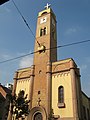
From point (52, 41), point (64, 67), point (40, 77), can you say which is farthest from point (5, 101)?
point (52, 41)

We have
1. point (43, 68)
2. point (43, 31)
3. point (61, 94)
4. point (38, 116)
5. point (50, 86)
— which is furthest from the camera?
point (43, 31)

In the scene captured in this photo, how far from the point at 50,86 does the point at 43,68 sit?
356 cm

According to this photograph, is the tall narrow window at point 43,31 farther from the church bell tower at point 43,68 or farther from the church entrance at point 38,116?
the church entrance at point 38,116

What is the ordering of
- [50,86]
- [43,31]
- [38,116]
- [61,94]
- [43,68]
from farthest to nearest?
[43,31]
[43,68]
[50,86]
[61,94]
[38,116]

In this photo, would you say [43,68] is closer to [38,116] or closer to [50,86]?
[50,86]

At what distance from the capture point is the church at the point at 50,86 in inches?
821

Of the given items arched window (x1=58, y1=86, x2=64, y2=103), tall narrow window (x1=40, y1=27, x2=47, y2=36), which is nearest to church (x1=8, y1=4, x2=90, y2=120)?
arched window (x1=58, y1=86, x2=64, y2=103)

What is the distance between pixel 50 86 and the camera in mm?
23109

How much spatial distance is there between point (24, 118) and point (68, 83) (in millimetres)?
7809

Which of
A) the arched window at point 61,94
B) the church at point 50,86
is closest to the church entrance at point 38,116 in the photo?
the church at point 50,86

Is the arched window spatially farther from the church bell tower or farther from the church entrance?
the church entrance

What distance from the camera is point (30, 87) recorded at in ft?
79.9

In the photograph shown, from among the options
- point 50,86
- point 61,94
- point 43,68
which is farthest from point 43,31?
point 61,94

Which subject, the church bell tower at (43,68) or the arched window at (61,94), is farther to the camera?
the church bell tower at (43,68)
